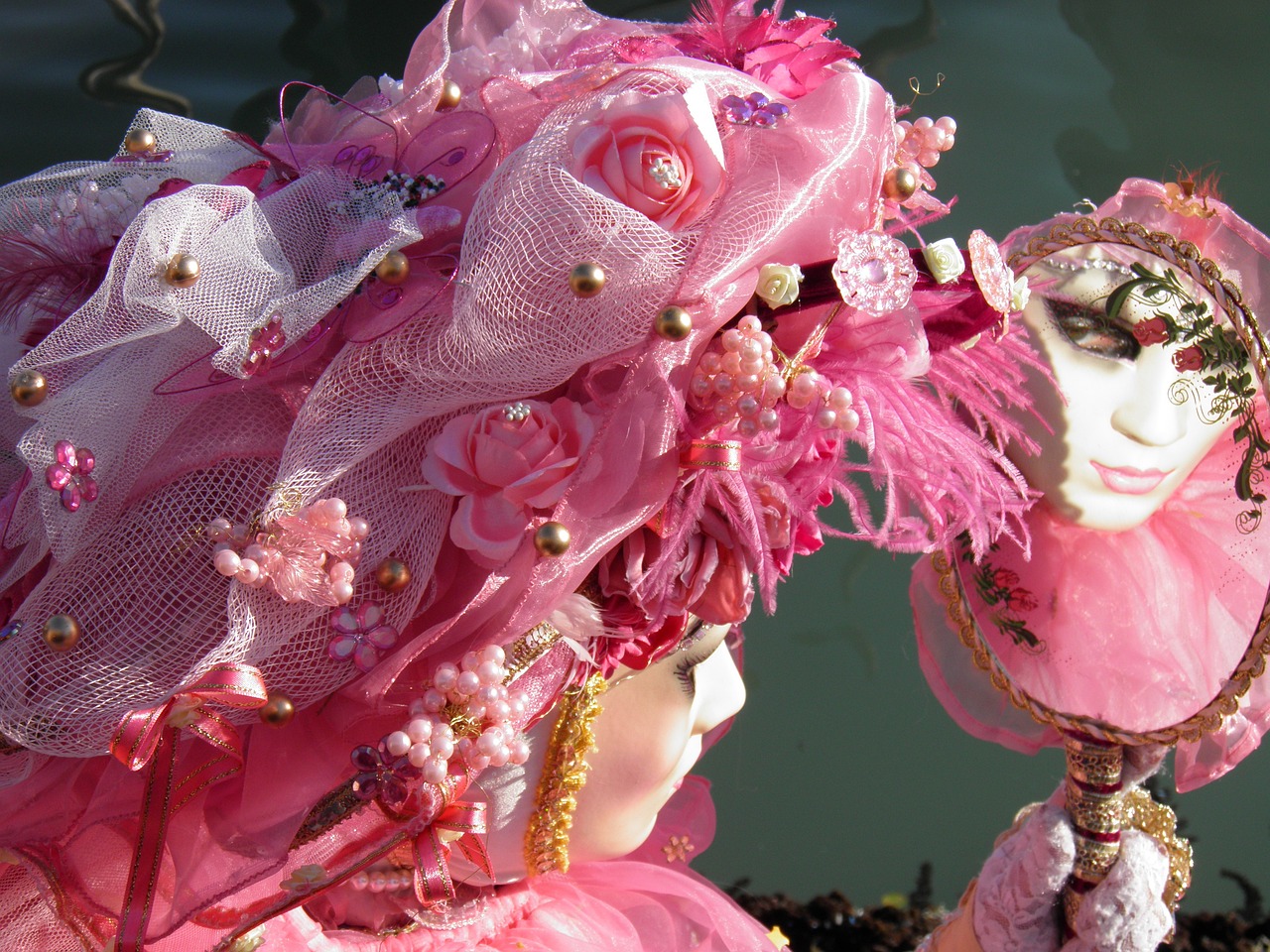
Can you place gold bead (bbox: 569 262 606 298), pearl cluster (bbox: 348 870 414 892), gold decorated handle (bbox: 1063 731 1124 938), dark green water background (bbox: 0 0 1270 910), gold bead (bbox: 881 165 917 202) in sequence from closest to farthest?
1. gold bead (bbox: 569 262 606 298)
2. gold bead (bbox: 881 165 917 202)
3. pearl cluster (bbox: 348 870 414 892)
4. gold decorated handle (bbox: 1063 731 1124 938)
5. dark green water background (bbox: 0 0 1270 910)

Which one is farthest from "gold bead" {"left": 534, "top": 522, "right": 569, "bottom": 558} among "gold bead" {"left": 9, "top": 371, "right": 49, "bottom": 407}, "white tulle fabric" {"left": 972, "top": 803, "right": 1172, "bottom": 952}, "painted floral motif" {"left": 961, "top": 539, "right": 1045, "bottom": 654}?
"white tulle fabric" {"left": 972, "top": 803, "right": 1172, "bottom": 952}

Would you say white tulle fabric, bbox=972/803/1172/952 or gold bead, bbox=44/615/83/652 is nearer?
gold bead, bbox=44/615/83/652

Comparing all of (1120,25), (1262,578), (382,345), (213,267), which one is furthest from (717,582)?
(1120,25)

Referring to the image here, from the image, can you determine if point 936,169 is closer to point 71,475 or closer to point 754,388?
point 754,388

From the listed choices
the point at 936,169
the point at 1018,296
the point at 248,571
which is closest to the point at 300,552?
the point at 248,571

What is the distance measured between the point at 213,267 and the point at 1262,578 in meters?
0.86

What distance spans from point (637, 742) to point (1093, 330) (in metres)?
0.53

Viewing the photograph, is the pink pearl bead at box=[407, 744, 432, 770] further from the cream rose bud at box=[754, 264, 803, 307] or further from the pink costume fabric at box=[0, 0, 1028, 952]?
the cream rose bud at box=[754, 264, 803, 307]

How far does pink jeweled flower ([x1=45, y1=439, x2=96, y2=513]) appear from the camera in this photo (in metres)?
0.68

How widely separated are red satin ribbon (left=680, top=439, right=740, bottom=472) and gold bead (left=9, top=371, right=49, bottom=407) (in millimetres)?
392

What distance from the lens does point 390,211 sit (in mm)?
727

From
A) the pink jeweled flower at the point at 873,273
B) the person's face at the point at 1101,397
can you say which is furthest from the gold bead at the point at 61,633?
the person's face at the point at 1101,397

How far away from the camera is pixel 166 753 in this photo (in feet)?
2.33

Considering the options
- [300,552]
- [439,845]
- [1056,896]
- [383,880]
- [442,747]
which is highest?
[300,552]
